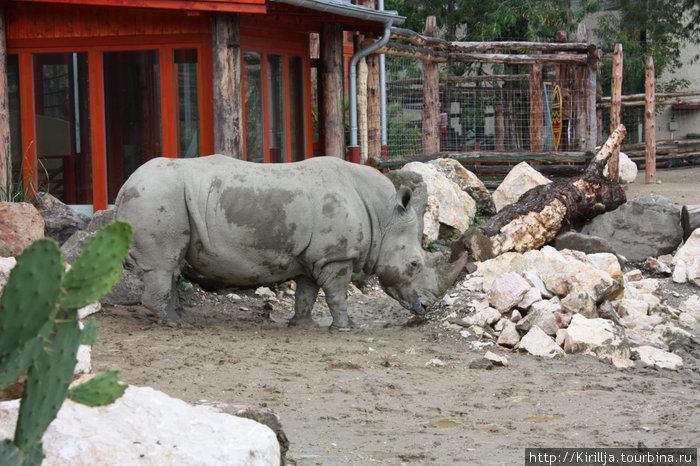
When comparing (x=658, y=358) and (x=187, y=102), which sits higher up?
(x=187, y=102)

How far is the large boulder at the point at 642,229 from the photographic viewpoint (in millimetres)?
11219

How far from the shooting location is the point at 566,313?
785 cm

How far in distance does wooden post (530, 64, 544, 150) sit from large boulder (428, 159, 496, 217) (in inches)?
141

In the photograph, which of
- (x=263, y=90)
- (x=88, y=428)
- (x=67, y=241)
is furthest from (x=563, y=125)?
(x=88, y=428)

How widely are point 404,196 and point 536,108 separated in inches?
366

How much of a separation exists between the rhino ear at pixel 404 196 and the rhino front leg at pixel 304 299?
109 cm

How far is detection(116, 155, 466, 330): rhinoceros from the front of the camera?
7547mm

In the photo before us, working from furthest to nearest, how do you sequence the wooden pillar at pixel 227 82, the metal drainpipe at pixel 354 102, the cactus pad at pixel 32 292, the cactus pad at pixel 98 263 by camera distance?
the metal drainpipe at pixel 354 102 < the wooden pillar at pixel 227 82 < the cactus pad at pixel 98 263 < the cactus pad at pixel 32 292

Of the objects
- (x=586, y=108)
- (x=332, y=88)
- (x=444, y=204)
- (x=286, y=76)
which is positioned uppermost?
(x=286, y=76)

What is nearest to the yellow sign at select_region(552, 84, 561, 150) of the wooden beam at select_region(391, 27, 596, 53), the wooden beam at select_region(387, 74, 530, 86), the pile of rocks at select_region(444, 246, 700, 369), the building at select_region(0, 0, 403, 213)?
the wooden beam at select_region(391, 27, 596, 53)

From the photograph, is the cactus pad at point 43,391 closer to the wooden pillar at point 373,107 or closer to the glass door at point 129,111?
the glass door at point 129,111

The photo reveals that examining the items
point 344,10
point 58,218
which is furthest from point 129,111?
point 344,10

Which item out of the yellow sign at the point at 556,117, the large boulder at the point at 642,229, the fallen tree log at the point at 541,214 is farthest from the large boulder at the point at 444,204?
the yellow sign at the point at 556,117

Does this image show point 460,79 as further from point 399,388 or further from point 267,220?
point 399,388
